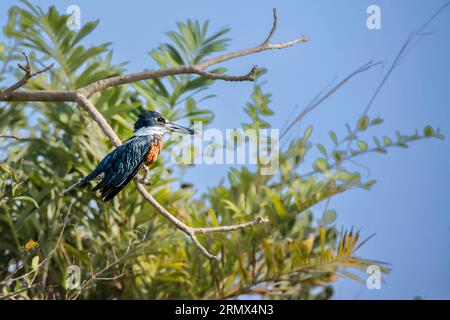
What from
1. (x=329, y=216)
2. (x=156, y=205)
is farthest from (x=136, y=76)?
(x=329, y=216)

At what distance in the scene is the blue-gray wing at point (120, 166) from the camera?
118 inches

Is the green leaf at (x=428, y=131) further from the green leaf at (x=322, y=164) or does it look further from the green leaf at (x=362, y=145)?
the green leaf at (x=322, y=164)

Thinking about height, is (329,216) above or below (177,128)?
below

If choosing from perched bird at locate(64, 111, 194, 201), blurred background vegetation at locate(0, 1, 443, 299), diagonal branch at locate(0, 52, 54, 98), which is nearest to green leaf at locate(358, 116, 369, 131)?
blurred background vegetation at locate(0, 1, 443, 299)

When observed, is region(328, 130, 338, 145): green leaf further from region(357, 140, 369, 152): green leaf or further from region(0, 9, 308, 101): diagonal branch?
region(0, 9, 308, 101): diagonal branch

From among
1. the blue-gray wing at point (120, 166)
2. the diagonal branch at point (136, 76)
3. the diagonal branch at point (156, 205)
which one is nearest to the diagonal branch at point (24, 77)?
the diagonal branch at point (136, 76)

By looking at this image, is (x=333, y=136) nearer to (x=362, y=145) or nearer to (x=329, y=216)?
(x=362, y=145)

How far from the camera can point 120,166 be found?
121 inches

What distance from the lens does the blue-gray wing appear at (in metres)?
3.01

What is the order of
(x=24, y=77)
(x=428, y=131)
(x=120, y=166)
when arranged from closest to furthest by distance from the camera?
(x=120, y=166) < (x=24, y=77) < (x=428, y=131)

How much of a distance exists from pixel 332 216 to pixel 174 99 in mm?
1556

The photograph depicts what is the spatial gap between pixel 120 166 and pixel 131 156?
0.09m

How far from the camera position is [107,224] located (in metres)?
6.38

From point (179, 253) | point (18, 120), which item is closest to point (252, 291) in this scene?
point (179, 253)
